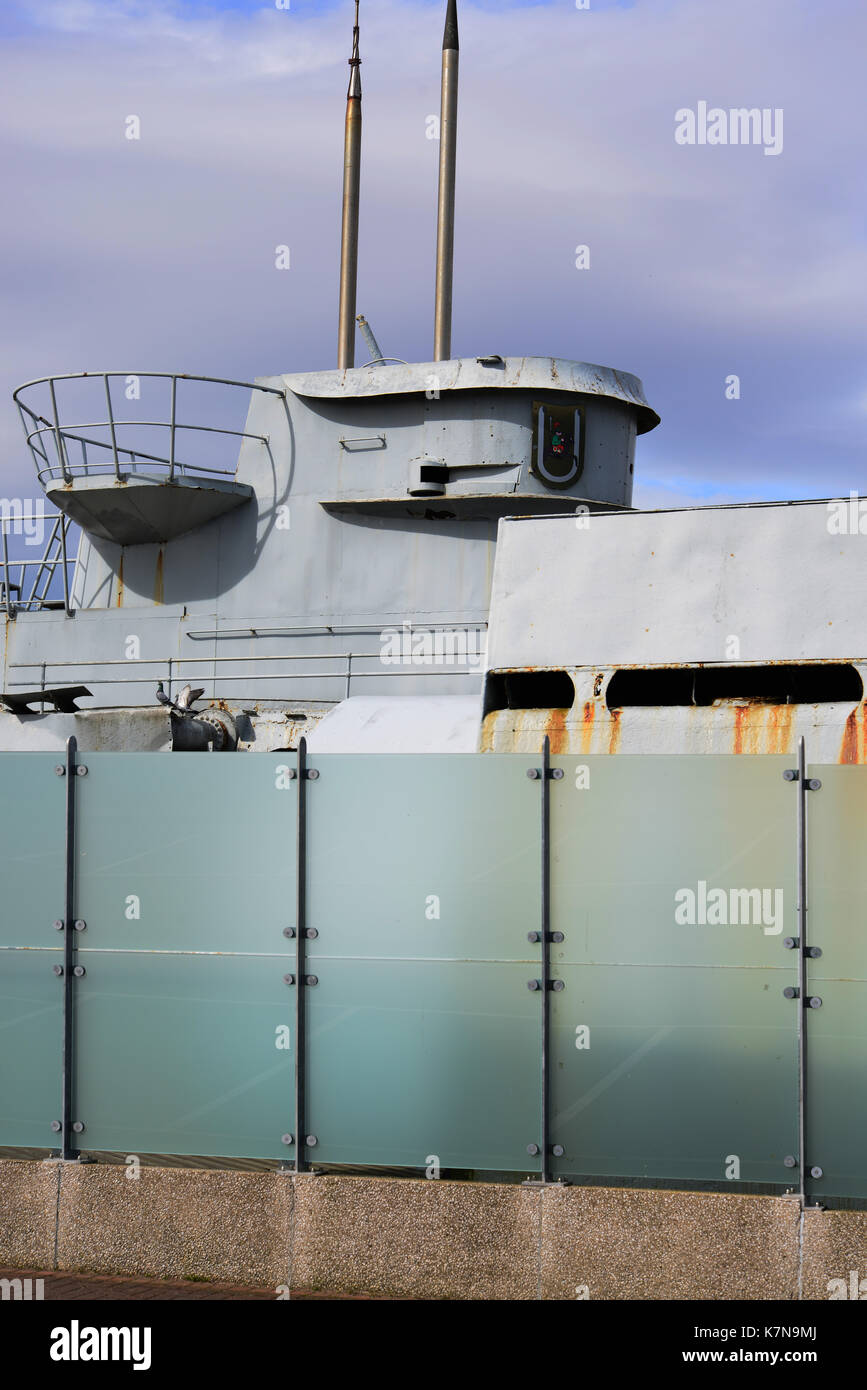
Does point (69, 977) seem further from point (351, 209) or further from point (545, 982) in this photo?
point (351, 209)

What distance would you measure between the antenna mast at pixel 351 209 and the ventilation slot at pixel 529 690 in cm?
978

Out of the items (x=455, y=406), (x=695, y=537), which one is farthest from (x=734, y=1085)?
(x=455, y=406)

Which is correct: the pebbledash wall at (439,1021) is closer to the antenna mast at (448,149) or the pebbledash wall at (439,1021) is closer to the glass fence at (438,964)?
the glass fence at (438,964)

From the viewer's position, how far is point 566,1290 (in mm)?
7066

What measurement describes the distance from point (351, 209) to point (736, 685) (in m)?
12.9

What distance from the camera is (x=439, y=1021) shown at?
7.53m

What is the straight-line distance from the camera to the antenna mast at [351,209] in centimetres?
2002

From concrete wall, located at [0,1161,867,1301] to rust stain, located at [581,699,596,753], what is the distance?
4.01 m

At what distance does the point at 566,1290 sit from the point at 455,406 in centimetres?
1147

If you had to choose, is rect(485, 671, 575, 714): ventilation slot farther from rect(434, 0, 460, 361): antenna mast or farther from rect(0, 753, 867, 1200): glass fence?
rect(434, 0, 460, 361): antenna mast

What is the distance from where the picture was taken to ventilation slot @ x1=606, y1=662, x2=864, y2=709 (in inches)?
409

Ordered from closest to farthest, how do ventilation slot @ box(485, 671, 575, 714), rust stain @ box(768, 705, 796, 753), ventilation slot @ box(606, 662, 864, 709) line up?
rust stain @ box(768, 705, 796, 753) → ventilation slot @ box(606, 662, 864, 709) → ventilation slot @ box(485, 671, 575, 714)

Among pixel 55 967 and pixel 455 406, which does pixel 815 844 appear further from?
pixel 455 406

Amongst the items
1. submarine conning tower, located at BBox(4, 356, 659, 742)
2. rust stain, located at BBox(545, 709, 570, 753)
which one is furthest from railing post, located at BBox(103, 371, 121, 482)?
rust stain, located at BBox(545, 709, 570, 753)
